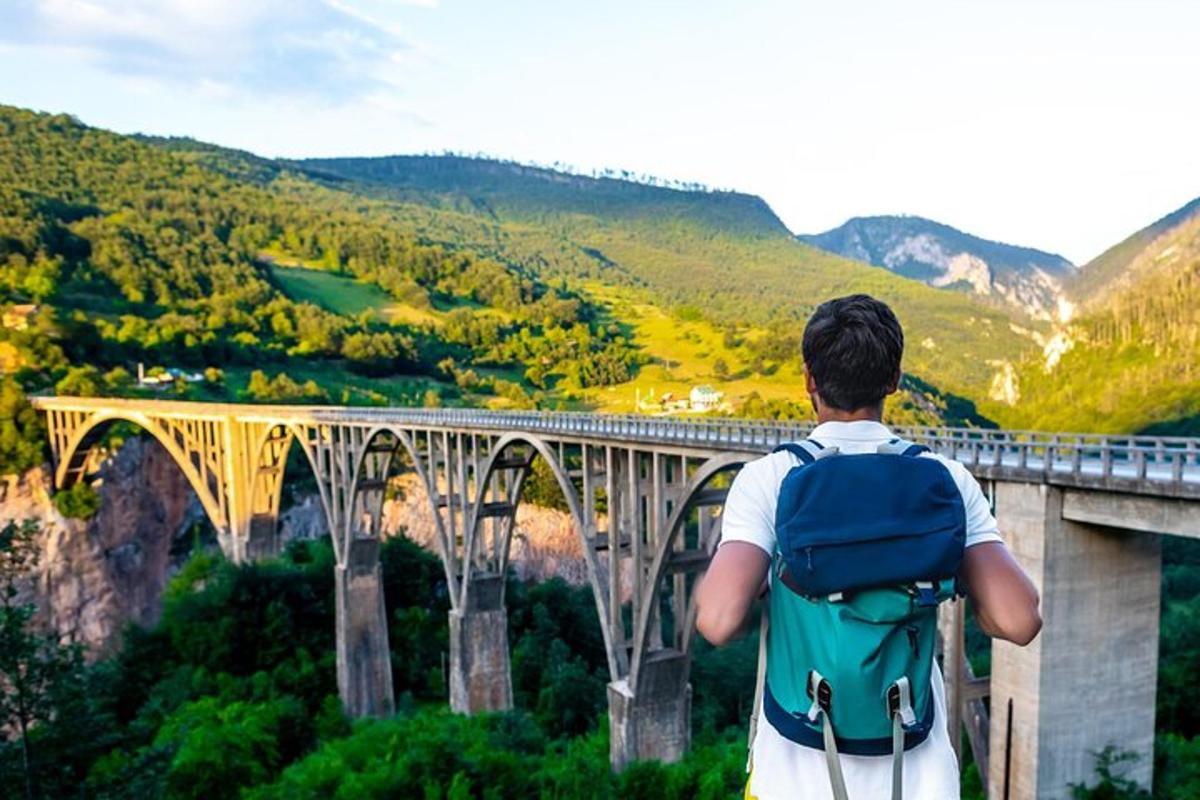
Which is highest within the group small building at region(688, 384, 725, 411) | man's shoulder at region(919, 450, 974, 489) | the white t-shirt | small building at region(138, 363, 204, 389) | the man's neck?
the man's neck

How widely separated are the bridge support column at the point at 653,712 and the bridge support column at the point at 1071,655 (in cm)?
1006

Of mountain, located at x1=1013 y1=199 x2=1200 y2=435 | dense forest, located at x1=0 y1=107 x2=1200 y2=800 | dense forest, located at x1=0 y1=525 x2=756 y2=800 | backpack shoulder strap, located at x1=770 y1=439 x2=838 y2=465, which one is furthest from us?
mountain, located at x1=1013 y1=199 x2=1200 y2=435

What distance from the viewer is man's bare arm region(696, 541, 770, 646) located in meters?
2.28

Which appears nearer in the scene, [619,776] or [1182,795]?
[1182,795]

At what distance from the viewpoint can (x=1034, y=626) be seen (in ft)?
7.82

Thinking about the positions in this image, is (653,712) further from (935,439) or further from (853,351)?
(853,351)

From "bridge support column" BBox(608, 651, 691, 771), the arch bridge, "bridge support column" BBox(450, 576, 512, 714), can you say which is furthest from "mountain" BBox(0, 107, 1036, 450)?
"bridge support column" BBox(608, 651, 691, 771)

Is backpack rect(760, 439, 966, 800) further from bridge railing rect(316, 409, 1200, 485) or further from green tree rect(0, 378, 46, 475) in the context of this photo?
green tree rect(0, 378, 46, 475)

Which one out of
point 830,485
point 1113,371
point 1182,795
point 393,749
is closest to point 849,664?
point 830,485

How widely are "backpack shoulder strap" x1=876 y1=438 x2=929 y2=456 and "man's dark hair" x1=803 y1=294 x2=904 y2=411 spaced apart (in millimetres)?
180

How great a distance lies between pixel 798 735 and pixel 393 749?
22929 millimetres

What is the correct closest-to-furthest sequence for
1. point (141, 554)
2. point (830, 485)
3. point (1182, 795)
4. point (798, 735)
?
point (830, 485)
point (798, 735)
point (1182, 795)
point (141, 554)

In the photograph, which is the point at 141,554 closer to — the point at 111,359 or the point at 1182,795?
the point at 111,359

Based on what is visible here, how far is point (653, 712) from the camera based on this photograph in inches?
893
